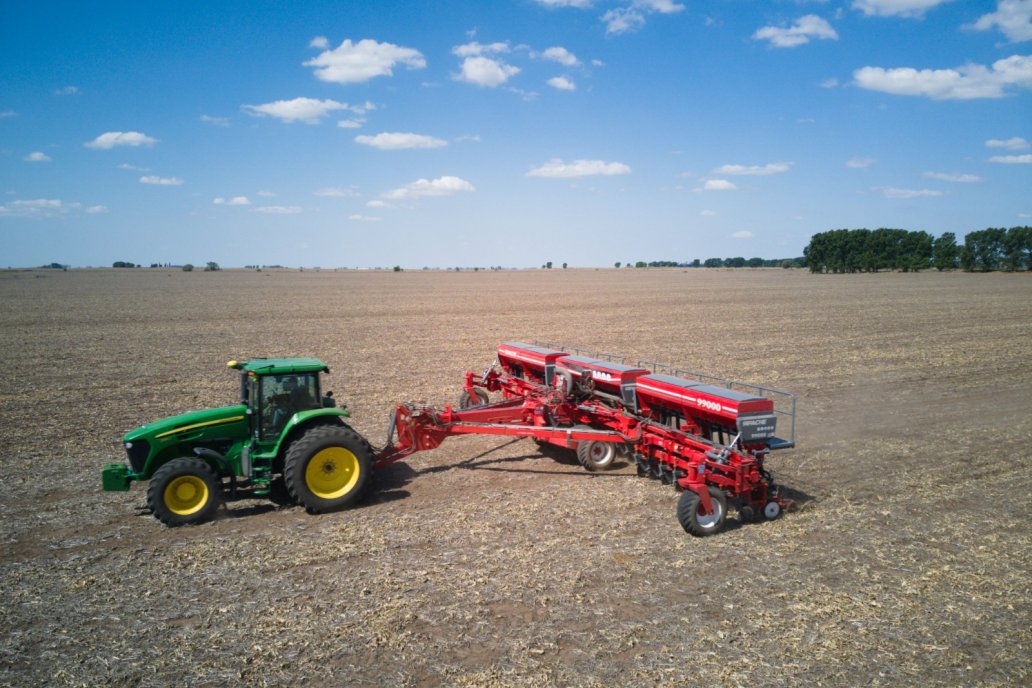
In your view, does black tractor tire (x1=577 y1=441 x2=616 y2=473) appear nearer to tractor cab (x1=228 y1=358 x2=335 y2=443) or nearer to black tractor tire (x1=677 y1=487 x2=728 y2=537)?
black tractor tire (x1=677 y1=487 x2=728 y2=537)

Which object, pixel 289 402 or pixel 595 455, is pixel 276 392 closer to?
pixel 289 402

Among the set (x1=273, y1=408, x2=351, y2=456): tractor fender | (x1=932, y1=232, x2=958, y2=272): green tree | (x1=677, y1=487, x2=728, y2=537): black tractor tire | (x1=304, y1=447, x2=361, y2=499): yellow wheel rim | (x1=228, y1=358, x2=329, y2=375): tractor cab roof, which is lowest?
(x1=677, y1=487, x2=728, y2=537): black tractor tire

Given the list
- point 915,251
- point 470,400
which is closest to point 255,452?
point 470,400

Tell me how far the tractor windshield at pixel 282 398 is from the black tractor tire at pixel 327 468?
0.38 m

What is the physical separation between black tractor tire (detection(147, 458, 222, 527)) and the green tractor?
0.01 meters

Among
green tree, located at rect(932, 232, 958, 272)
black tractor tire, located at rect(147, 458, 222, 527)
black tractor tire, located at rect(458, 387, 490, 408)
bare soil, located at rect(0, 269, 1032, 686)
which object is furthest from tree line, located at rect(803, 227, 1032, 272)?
black tractor tire, located at rect(147, 458, 222, 527)

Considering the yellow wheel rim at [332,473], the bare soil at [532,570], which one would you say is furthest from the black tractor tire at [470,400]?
the yellow wheel rim at [332,473]

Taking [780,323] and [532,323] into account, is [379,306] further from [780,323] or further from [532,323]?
[780,323]

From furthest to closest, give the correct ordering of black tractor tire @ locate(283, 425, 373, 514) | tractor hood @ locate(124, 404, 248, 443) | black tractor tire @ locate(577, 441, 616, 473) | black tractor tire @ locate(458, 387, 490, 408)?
1. black tractor tire @ locate(458, 387, 490, 408)
2. black tractor tire @ locate(577, 441, 616, 473)
3. black tractor tire @ locate(283, 425, 373, 514)
4. tractor hood @ locate(124, 404, 248, 443)

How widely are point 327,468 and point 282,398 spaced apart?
1.13m

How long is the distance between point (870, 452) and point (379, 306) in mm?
38353

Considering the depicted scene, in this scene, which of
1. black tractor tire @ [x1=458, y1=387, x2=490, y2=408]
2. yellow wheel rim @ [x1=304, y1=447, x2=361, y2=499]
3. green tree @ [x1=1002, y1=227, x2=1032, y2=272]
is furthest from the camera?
green tree @ [x1=1002, y1=227, x2=1032, y2=272]

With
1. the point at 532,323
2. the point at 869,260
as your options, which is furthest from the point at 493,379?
the point at 869,260

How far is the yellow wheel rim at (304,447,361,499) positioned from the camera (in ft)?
27.9
